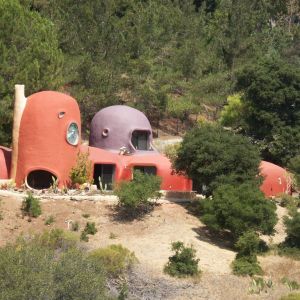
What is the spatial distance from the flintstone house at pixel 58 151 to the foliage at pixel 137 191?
3.74m

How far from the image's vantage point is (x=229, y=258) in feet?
93.9

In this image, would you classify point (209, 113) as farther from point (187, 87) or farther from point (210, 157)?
point (210, 157)

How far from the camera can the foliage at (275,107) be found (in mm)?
44625

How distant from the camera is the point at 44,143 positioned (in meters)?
33.1

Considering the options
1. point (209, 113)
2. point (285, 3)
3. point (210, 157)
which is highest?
point (285, 3)

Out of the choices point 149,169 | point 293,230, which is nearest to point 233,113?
point 149,169


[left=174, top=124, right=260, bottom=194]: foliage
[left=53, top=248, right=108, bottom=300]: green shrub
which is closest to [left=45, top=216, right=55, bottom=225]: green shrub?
[left=174, top=124, right=260, bottom=194]: foliage

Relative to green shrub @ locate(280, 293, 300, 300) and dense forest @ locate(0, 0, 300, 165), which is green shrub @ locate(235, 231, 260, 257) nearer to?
green shrub @ locate(280, 293, 300, 300)

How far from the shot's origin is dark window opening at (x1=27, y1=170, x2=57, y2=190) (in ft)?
111

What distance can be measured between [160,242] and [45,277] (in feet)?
40.4

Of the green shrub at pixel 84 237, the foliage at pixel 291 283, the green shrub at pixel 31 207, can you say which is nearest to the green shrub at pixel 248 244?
the foliage at pixel 291 283

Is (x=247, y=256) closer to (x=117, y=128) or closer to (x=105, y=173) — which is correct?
(x=105, y=173)

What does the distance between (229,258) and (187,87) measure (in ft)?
91.0

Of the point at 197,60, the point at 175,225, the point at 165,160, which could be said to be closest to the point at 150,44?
the point at 197,60
